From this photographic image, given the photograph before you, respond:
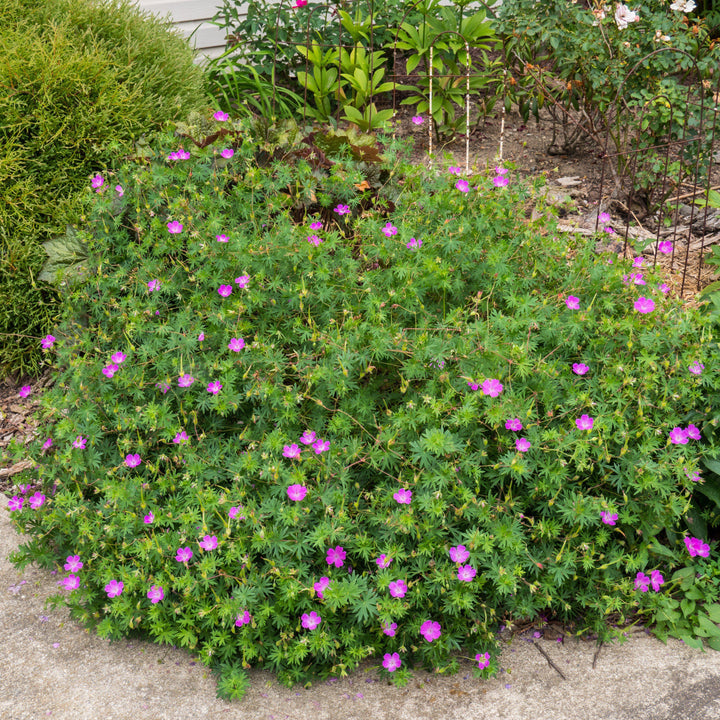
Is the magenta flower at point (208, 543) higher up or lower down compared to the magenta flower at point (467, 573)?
higher up

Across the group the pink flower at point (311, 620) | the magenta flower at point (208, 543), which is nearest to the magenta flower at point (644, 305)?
the pink flower at point (311, 620)

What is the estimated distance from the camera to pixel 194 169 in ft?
10.3

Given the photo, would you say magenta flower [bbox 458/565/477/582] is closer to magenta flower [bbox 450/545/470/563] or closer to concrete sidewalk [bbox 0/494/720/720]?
magenta flower [bbox 450/545/470/563]

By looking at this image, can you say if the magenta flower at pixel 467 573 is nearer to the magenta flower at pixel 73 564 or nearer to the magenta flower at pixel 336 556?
the magenta flower at pixel 336 556

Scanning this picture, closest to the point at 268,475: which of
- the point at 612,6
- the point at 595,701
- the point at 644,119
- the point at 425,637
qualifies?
the point at 425,637

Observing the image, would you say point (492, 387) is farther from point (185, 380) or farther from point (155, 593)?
point (155, 593)

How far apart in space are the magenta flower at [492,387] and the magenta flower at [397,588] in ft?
1.99

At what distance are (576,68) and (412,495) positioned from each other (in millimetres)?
3201

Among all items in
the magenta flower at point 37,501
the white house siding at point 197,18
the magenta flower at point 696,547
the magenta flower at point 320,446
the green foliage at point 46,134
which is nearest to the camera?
the magenta flower at point 320,446

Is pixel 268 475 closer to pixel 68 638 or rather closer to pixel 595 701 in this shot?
pixel 68 638

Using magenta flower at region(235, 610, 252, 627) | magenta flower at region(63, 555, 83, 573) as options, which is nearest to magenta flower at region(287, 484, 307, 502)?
magenta flower at region(235, 610, 252, 627)

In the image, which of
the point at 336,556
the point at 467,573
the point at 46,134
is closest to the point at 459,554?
the point at 467,573

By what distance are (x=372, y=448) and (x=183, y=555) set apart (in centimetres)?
63

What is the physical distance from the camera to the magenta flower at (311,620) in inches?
78.1
